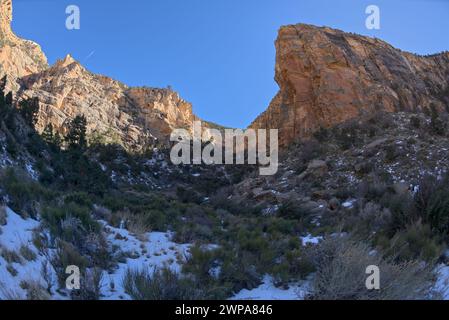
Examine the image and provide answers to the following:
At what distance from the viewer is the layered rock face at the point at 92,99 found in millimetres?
47969

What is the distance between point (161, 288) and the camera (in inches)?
191

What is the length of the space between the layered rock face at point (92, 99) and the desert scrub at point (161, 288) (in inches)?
1653

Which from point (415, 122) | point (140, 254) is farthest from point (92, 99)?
point (140, 254)

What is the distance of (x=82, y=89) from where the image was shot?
180 ft

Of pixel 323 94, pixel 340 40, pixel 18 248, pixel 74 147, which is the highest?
pixel 340 40

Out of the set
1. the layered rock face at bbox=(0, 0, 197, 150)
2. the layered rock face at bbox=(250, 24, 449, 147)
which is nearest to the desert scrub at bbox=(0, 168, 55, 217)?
the layered rock face at bbox=(250, 24, 449, 147)

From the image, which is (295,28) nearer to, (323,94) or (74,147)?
(323,94)

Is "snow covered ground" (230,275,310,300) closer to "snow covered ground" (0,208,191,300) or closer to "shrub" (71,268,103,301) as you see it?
"snow covered ground" (0,208,191,300)

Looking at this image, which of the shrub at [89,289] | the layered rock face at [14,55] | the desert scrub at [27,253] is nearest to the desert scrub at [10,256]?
the desert scrub at [27,253]

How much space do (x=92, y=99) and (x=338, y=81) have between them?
36978 mm

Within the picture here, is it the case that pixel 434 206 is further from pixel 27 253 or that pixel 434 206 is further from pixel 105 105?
pixel 105 105

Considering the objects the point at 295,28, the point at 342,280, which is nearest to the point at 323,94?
the point at 295,28

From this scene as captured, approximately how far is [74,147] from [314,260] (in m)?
25.4

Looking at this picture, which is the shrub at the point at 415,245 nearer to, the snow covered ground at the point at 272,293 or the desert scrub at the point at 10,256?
the snow covered ground at the point at 272,293
